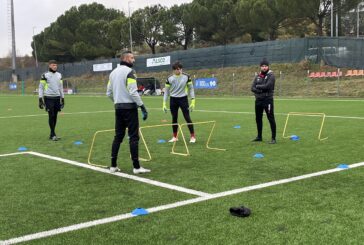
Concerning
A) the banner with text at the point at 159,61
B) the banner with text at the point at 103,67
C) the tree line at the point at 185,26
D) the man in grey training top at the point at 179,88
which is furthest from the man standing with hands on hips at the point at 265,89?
the banner with text at the point at 103,67

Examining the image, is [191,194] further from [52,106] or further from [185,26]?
[185,26]

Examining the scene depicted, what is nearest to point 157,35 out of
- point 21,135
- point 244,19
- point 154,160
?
point 244,19

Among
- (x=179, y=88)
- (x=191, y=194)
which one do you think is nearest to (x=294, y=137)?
(x=179, y=88)

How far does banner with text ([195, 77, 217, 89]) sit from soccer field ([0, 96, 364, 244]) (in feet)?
89.4

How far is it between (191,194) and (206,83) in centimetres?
3314

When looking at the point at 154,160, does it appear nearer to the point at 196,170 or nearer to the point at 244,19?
the point at 196,170

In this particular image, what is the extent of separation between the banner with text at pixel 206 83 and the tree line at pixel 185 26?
538 inches

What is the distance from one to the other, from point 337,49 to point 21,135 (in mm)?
26746

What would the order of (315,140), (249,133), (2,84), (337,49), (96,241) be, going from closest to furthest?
(96,241) < (315,140) < (249,133) < (337,49) < (2,84)

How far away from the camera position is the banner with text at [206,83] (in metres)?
37.9

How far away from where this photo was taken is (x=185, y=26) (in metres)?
64.9

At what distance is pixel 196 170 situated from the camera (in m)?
7.59

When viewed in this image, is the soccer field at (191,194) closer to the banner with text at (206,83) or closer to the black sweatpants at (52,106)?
the black sweatpants at (52,106)

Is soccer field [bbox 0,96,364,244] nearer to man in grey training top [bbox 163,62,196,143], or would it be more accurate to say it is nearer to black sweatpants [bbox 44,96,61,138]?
man in grey training top [bbox 163,62,196,143]
